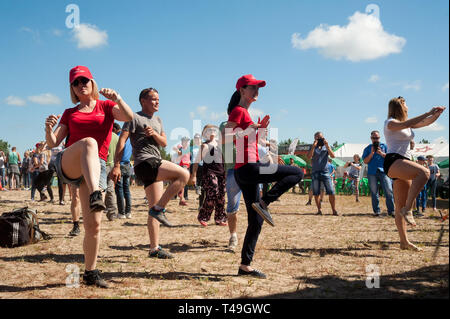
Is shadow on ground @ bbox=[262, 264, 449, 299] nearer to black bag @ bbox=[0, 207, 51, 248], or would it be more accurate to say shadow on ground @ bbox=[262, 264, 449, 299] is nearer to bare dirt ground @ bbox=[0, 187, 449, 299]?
bare dirt ground @ bbox=[0, 187, 449, 299]

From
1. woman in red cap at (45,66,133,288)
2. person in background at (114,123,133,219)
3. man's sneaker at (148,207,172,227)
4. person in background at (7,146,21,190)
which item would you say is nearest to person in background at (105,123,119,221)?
person in background at (114,123,133,219)

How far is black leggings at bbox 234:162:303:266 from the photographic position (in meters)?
3.71

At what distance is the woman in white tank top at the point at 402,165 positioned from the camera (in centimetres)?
464

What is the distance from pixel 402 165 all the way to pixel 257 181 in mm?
2280

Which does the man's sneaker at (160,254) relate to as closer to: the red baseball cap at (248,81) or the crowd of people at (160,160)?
the crowd of people at (160,160)

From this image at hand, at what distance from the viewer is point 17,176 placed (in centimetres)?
1978

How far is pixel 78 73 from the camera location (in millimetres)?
3500

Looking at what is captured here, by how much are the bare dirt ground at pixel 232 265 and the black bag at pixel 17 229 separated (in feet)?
0.48

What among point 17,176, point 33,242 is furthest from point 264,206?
point 17,176

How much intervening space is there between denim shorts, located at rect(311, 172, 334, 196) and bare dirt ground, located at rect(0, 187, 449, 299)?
2.56 meters

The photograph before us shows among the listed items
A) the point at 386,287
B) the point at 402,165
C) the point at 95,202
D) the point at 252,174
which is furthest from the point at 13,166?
the point at 386,287

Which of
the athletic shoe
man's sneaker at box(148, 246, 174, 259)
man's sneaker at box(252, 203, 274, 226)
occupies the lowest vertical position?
man's sneaker at box(148, 246, 174, 259)
